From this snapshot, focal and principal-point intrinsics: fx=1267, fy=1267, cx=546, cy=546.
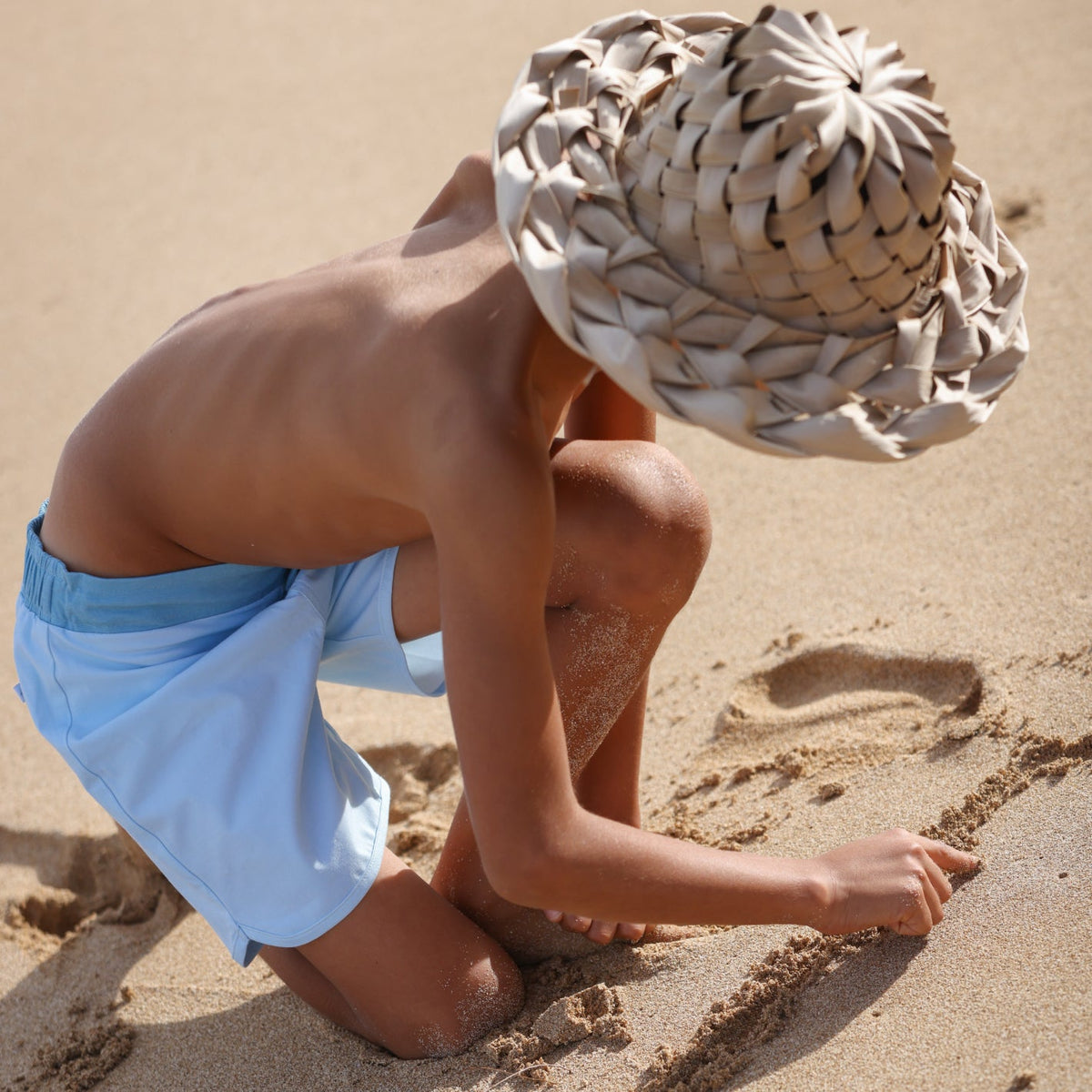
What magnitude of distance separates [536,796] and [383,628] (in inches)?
18.1

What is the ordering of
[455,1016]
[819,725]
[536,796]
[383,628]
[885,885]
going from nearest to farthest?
1. [536,796]
2. [885,885]
3. [455,1016]
4. [383,628]
5. [819,725]

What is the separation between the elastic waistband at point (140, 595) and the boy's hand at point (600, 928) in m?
0.57

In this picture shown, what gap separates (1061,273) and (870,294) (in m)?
1.77

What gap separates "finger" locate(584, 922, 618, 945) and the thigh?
108mm

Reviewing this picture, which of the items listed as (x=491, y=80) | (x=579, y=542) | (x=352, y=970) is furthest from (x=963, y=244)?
(x=491, y=80)

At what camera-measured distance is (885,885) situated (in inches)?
55.5

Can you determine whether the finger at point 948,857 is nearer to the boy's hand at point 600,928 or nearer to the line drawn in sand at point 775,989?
the line drawn in sand at point 775,989

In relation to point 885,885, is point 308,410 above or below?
above

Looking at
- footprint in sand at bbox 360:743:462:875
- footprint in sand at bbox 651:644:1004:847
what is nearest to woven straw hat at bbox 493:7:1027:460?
footprint in sand at bbox 651:644:1004:847

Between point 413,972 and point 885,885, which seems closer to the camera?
point 885,885

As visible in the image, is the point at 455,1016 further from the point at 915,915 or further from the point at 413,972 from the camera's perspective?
the point at 915,915

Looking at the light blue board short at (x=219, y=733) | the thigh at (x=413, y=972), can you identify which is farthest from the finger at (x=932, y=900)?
the light blue board short at (x=219, y=733)

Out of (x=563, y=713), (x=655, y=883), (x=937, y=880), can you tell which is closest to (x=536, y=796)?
(x=655, y=883)

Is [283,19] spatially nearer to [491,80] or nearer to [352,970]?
[491,80]
